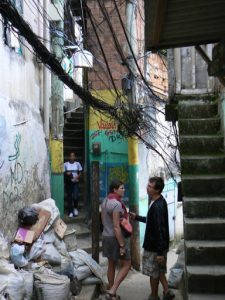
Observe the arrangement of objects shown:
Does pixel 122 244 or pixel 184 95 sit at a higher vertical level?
pixel 184 95

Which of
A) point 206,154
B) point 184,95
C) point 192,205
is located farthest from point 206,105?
point 192,205

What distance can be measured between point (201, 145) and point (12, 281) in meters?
3.88

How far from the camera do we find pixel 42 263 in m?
6.09

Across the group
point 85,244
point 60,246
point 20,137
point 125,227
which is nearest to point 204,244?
point 125,227

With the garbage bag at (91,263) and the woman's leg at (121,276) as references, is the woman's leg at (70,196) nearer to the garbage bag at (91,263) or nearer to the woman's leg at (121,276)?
the garbage bag at (91,263)

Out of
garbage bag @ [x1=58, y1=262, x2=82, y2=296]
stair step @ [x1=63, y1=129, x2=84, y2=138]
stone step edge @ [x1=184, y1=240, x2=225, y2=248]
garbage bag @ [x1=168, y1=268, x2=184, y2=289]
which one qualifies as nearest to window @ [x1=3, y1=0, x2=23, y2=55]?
garbage bag @ [x1=58, y1=262, x2=82, y2=296]

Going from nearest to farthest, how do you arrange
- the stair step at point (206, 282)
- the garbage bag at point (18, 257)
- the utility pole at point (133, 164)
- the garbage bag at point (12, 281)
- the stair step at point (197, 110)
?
1. the garbage bag at point (12, 281)
2. the stair step at point (206, 282)
3. the garbage bag at point (18, 257)
4. the stair step at point (197, 110)
5. the utility pole at point (133, 164)

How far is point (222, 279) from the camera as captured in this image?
5.22 metres

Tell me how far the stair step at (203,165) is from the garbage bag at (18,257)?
277 centimetres

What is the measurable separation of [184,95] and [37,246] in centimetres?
398

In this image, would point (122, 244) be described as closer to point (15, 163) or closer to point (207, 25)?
point (15, 163)

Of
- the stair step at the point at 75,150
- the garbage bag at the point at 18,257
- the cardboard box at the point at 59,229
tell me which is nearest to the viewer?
the garbage bag at the point at 18,257

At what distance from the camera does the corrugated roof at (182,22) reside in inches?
147

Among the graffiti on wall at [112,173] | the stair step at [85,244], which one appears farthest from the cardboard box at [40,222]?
the graffiti on wall at [112,173]
